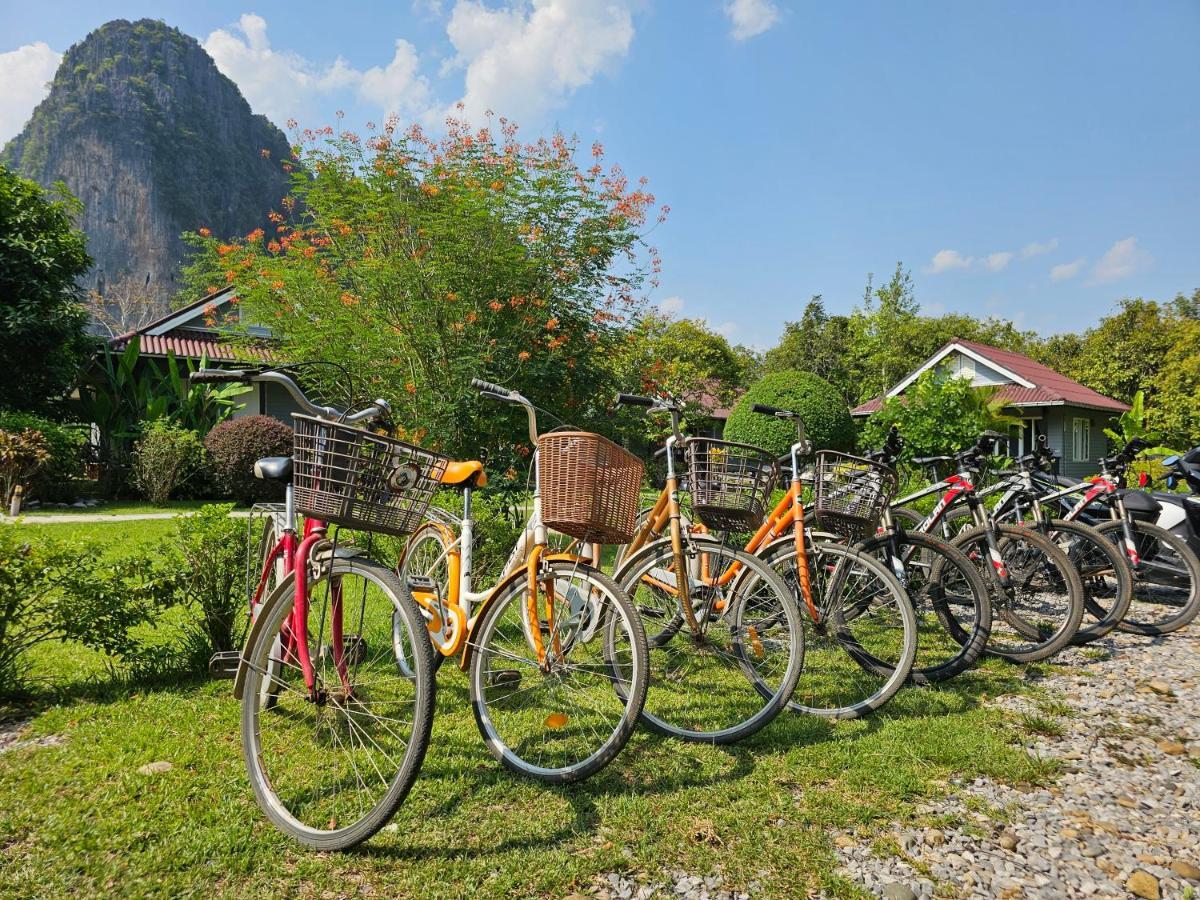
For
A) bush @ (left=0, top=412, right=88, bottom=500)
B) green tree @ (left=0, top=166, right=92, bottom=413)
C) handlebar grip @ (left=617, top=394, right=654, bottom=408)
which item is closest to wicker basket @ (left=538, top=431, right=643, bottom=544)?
handlebar grip @ (left=617, top=394, right=654, bottom=408)

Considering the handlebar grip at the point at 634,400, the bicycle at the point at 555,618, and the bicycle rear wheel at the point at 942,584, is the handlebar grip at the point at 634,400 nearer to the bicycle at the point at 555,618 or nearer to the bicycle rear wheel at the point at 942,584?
the bicycle at the point at 555,618

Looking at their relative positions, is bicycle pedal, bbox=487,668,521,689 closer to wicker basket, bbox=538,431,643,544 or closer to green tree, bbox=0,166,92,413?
wicker basket, bbox=538,431,643,544

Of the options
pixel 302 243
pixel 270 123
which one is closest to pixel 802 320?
pixel 302 243

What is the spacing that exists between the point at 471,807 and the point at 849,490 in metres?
2.21

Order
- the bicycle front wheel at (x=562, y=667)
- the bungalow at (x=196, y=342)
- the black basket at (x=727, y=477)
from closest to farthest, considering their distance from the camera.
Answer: the bicycle front wheel at (x=562, y=667) < the black basket at (x=727, y=477) < the bungalow at (x=196, y=342)

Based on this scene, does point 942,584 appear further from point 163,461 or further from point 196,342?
point 196,342

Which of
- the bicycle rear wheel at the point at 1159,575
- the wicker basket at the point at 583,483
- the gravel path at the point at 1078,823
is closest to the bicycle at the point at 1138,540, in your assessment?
the bicycle rear wheel at the point at 1159,575

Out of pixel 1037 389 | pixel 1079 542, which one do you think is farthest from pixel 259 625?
pixel 1037 389

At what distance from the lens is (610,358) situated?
26.3 ft

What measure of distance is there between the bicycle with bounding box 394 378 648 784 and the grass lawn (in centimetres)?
19

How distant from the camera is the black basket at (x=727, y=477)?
11.1 ft

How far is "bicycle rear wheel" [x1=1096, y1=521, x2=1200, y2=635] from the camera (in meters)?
4.91

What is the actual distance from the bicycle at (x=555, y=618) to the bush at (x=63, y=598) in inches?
58.8

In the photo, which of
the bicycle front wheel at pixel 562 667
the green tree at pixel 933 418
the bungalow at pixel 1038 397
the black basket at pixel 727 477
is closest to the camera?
the bicycle front wheel at pixel 562 667
